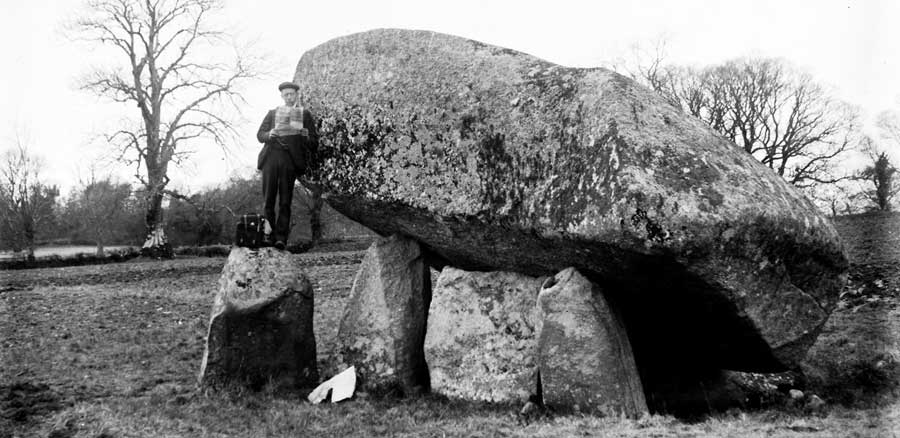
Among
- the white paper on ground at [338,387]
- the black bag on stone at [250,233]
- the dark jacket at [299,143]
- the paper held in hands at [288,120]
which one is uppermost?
the paper held in hands at [288,120]

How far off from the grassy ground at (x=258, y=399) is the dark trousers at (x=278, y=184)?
6.79ft

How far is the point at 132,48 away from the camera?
33250 millimetres


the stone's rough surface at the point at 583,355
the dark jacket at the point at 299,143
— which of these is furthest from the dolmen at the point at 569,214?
the dark jacket at the point at 299,143

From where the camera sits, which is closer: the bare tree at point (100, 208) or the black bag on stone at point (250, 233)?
the black bag on stone at point (250, 233)

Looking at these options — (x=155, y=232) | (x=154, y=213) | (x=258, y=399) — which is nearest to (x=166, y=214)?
(x=154, y=213)

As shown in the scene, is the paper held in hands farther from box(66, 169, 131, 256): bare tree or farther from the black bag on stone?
box(66, 169, 131, 256): bare tree

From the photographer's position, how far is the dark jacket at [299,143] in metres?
8.66

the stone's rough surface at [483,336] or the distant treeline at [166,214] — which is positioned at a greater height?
the distant treeline at [166,214]

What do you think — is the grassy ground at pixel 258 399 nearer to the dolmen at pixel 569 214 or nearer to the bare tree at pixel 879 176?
the dolmen at pixel 569 214

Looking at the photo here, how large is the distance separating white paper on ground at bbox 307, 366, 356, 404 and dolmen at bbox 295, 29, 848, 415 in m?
0.34

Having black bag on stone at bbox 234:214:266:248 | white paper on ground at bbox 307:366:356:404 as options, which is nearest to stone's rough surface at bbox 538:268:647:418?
white paper on ground at bbox 307:366:356:404

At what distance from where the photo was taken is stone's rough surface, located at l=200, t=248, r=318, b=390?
A: 780 cm

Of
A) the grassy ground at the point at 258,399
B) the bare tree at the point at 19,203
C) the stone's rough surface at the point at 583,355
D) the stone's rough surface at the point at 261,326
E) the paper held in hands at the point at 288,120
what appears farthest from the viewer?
the bare tree at the point at 19,203

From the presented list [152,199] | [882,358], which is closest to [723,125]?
[152,199]
